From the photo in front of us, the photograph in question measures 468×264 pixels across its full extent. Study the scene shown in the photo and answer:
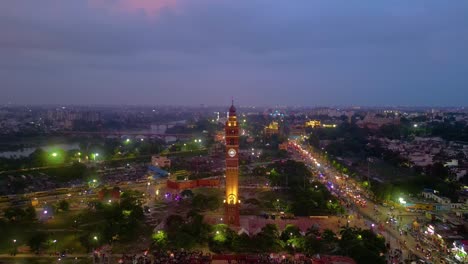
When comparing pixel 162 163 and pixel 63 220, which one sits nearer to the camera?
pixel 63 220

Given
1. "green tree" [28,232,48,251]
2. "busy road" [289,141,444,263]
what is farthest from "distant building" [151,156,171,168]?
"green tree" [28,232,48,251]

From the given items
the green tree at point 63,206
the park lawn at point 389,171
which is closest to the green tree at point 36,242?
the green tree at point 63,206

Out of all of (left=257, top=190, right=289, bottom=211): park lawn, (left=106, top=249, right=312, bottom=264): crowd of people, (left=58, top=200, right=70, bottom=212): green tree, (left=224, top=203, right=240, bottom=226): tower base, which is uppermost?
(left=224, top=203, right=240, bottom=226): tower base

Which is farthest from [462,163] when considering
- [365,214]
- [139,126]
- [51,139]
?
[139,126]

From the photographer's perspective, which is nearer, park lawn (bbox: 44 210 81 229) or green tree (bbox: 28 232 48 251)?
green tree (bbox: 28 232 48 251)

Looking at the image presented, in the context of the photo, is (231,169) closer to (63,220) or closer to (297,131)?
(63,220)

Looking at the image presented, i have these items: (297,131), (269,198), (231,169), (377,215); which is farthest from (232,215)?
(297,131)

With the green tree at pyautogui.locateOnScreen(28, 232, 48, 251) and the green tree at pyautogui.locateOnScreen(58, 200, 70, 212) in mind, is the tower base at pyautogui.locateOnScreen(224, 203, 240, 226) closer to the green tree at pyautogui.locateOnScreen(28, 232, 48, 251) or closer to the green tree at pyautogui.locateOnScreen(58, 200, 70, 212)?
the green tree at pyautogui.locateOnScreen(28, 232, 48, 251)

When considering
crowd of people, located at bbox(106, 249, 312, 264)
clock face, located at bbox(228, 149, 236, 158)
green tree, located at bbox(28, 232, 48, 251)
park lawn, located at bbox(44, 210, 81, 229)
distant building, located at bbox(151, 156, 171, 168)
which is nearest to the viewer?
crowd of people, located at bbox(106, 249, 312, 264)
